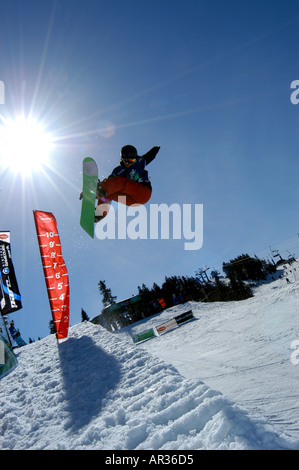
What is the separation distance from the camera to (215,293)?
61.6 m

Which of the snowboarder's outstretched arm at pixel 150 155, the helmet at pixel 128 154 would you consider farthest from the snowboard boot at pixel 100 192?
the snowboarder's outstretched arm at pixel 150 155

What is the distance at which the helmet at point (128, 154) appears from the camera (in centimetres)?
713

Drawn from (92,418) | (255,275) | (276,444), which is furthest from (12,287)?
(255,275)

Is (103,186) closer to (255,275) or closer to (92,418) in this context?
(92,418)

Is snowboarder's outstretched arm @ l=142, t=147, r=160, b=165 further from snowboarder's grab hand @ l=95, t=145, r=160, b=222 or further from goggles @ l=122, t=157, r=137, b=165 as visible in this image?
goggles @ l=122, t=157, r=137, b=165

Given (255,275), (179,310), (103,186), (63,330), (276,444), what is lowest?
(255,275)

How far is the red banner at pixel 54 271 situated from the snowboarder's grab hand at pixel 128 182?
4.03m

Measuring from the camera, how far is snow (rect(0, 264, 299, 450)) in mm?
2586

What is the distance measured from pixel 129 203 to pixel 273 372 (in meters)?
5.94

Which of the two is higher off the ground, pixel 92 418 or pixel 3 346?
pixel 3 346

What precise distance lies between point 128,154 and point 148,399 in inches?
238

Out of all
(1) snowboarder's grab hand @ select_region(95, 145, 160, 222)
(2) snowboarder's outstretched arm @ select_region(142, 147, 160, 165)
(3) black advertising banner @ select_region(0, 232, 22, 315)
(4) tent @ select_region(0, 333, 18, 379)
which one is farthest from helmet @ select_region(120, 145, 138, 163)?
(3) black advertising banner @ select_region(0, 232, 22, 315)

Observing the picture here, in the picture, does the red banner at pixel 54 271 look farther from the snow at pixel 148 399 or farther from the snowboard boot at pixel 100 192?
the snowboard boot at pixel 100 192

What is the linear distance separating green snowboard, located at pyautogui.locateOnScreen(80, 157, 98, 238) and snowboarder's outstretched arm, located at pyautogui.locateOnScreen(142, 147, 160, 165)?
6.02 ft
